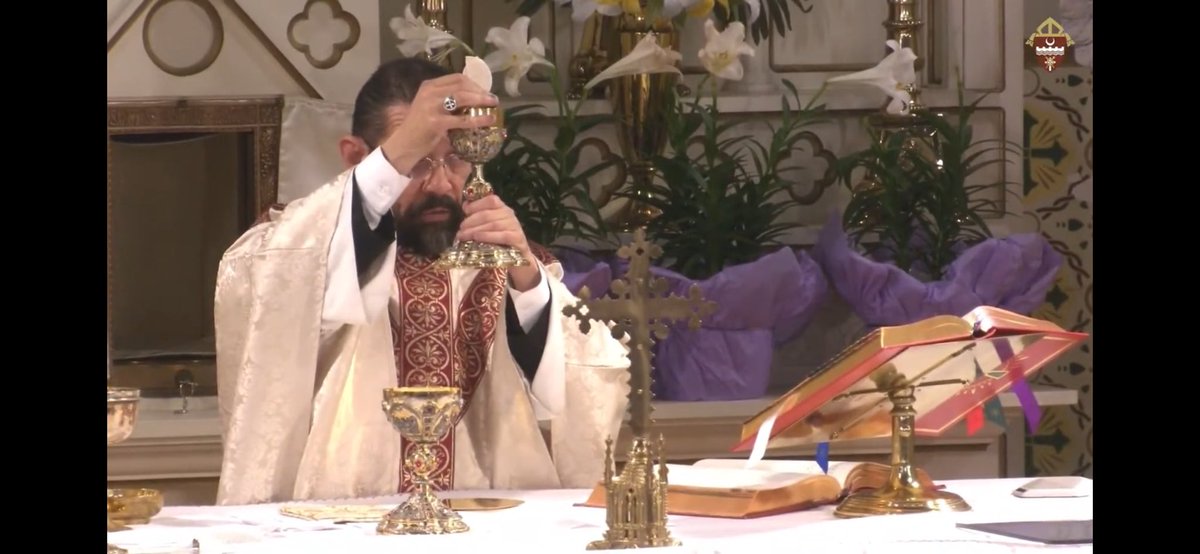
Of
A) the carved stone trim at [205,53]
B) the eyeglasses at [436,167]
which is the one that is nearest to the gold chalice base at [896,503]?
the eyeglasses at [436,167]

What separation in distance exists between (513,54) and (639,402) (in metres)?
2.24

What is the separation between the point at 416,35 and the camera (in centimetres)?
461

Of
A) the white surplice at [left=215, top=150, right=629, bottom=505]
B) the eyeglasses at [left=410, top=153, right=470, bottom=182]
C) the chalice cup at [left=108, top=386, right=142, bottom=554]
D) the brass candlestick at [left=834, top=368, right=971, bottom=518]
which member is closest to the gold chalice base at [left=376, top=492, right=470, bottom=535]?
the chalice cup at [left=108, top=386, right=142, bottom=554]

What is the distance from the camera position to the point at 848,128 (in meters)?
5.23

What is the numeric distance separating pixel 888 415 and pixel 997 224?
7.49 ft

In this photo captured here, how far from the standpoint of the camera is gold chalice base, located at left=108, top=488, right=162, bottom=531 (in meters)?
2.72

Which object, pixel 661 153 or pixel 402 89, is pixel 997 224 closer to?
pixel 661 153

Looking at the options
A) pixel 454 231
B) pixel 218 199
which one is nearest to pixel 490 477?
pixel 454 231

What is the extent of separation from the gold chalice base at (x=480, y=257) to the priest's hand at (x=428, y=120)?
437 mm

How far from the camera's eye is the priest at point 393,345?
373 cm

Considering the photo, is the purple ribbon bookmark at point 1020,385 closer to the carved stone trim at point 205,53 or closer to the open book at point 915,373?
the open book at point 915,373

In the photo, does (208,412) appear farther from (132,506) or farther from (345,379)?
(132,506)

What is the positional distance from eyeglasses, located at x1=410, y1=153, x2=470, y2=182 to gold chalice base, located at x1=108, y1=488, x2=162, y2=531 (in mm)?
1256

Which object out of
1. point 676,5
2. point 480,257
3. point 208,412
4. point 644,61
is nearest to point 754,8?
point 676,5
